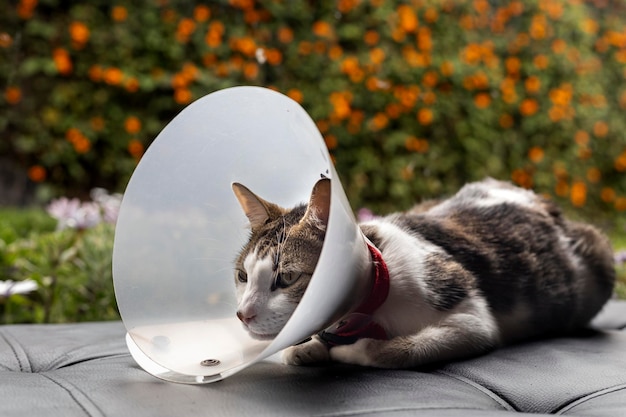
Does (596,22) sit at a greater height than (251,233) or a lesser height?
greater

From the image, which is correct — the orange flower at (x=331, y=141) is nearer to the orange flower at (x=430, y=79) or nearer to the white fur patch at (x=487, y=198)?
the orange flower at (x=430, y=79)

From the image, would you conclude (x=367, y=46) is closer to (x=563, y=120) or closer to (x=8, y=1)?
(x=563, y=120)

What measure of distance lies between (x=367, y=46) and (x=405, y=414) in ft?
12.0

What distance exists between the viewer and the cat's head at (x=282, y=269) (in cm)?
120

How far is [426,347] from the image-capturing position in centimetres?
131

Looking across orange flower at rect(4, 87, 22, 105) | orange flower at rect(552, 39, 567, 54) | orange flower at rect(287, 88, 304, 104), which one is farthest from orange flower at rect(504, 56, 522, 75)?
orange flower at rect(4, 87, 22, 105)

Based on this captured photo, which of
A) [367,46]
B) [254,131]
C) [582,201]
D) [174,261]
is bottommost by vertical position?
[582,201]

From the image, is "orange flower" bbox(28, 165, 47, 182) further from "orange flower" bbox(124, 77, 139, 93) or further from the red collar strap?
the red collar strap

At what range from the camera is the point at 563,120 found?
15.7 feet

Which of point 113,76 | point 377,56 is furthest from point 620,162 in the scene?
point 113,76

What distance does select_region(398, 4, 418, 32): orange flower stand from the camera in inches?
170

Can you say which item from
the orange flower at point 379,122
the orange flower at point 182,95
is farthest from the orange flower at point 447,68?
the orange flower at point 182,95

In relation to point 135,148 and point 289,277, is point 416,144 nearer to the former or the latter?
point 135,148

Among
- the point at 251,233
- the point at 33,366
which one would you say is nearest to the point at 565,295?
the point at 251,233
